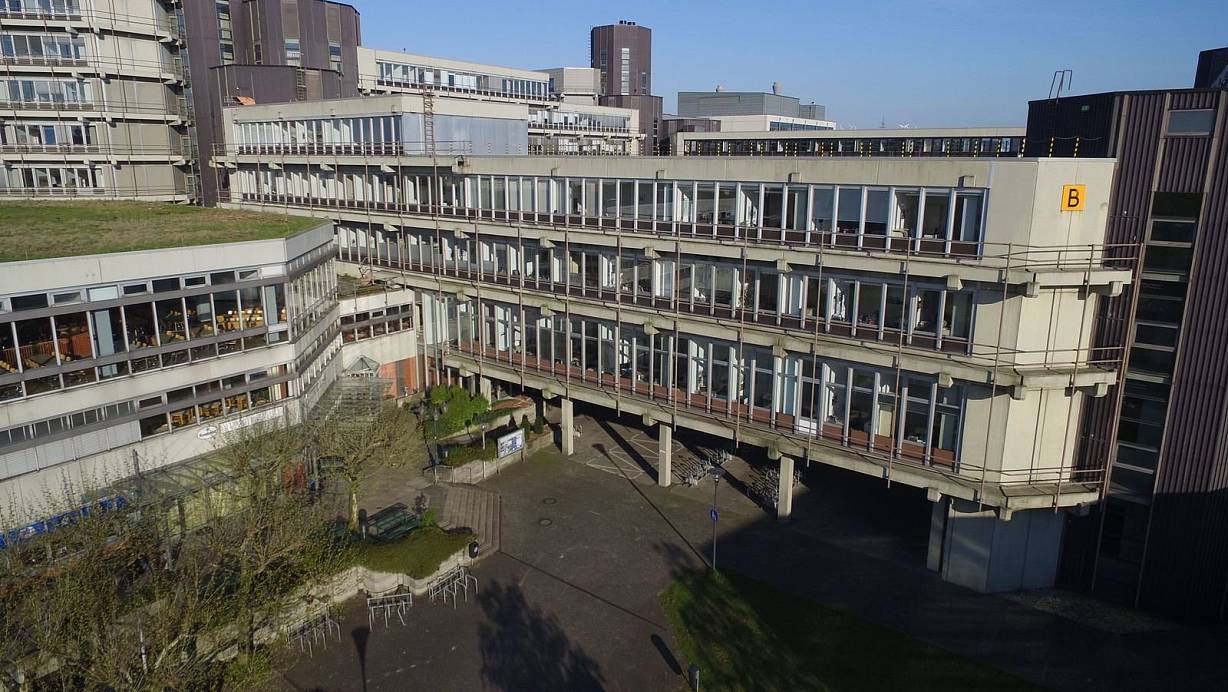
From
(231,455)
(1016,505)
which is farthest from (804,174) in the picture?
(231,455)

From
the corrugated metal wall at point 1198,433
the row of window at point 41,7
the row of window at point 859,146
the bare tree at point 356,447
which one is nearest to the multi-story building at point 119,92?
the row of window at point 41,7

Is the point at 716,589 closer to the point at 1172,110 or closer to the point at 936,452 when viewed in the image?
the point at 936,452

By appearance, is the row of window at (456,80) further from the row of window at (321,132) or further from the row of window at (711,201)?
the row of window at (711,201)

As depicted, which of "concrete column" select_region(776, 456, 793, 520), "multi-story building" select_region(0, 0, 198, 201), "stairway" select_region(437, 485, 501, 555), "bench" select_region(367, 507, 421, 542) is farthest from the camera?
"multi-story building" select_region(0, 0, 198, 201)

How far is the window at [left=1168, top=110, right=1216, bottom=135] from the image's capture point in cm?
2183

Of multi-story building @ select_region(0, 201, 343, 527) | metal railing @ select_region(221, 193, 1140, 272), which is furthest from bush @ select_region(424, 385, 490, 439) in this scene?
metal railing @ select_region(221, 193, 1140, 272)

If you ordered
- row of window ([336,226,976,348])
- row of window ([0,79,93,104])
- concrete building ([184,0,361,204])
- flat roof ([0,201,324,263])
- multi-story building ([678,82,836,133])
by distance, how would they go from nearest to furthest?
1. flat roof ([0,201,324,263])
2. row of window ([336,226,976,348])
3. row of window ([0,79,93,104])
4. concrete building ([184,0,361,204])
5. multi-story building ([678,82,836,133])

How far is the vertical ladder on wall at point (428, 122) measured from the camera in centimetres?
4000

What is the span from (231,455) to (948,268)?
22427 mm

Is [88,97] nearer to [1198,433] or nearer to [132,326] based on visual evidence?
[132,326]

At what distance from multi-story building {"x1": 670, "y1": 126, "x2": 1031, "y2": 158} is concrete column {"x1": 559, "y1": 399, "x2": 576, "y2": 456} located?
2229cm

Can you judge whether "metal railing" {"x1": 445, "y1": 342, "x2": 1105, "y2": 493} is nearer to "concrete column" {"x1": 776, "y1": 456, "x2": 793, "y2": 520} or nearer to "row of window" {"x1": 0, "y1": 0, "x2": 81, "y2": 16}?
"concrete column" {"x1": 776, "y1": 456, "x2": 793, "y2": 520}

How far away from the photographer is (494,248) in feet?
123

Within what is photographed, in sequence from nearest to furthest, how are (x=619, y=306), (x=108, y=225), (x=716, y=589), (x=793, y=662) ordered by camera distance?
(x=793, y=662) < (x=716, y=589) < (x=108, y=225) < (x=619, y=306)
